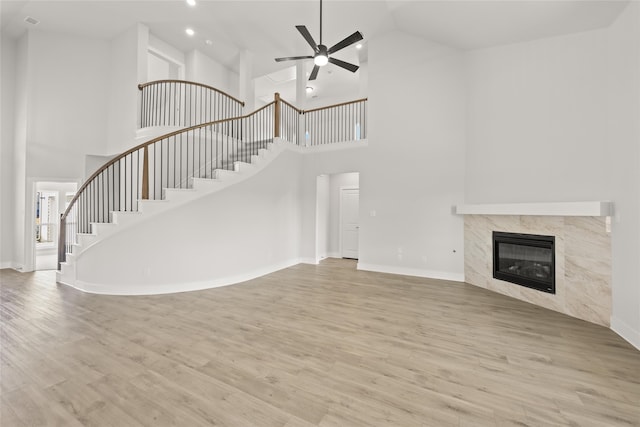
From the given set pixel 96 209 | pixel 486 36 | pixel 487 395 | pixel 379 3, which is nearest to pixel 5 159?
pixel 96 209

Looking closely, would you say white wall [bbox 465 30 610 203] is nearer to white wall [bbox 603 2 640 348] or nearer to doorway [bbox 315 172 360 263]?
white wall [bbox 603 2 640 348]

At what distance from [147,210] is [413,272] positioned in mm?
4934

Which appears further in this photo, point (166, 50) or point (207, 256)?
point (166, 50)

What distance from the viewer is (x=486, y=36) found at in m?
4.55

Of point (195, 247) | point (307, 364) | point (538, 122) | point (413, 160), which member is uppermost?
point (538, 122)

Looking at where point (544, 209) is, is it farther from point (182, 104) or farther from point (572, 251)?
point (182, 104)

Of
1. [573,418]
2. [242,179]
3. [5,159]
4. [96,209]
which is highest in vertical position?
[5,159]

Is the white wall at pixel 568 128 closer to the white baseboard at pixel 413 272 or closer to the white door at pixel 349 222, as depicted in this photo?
the white baseboard at pixel 413 272

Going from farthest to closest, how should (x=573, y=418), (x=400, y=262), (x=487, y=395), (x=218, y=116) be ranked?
(x=218, y=116) → (x=400, y=262) → (x=487, y=395) → (x=573, y=418)

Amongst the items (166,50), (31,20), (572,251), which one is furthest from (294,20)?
(572,251)

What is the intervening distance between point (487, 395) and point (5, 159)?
9803mm

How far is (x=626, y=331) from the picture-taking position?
2.88 m

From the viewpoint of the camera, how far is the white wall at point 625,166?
9.17 feet

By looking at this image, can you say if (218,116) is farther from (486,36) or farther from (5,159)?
(486,36)
